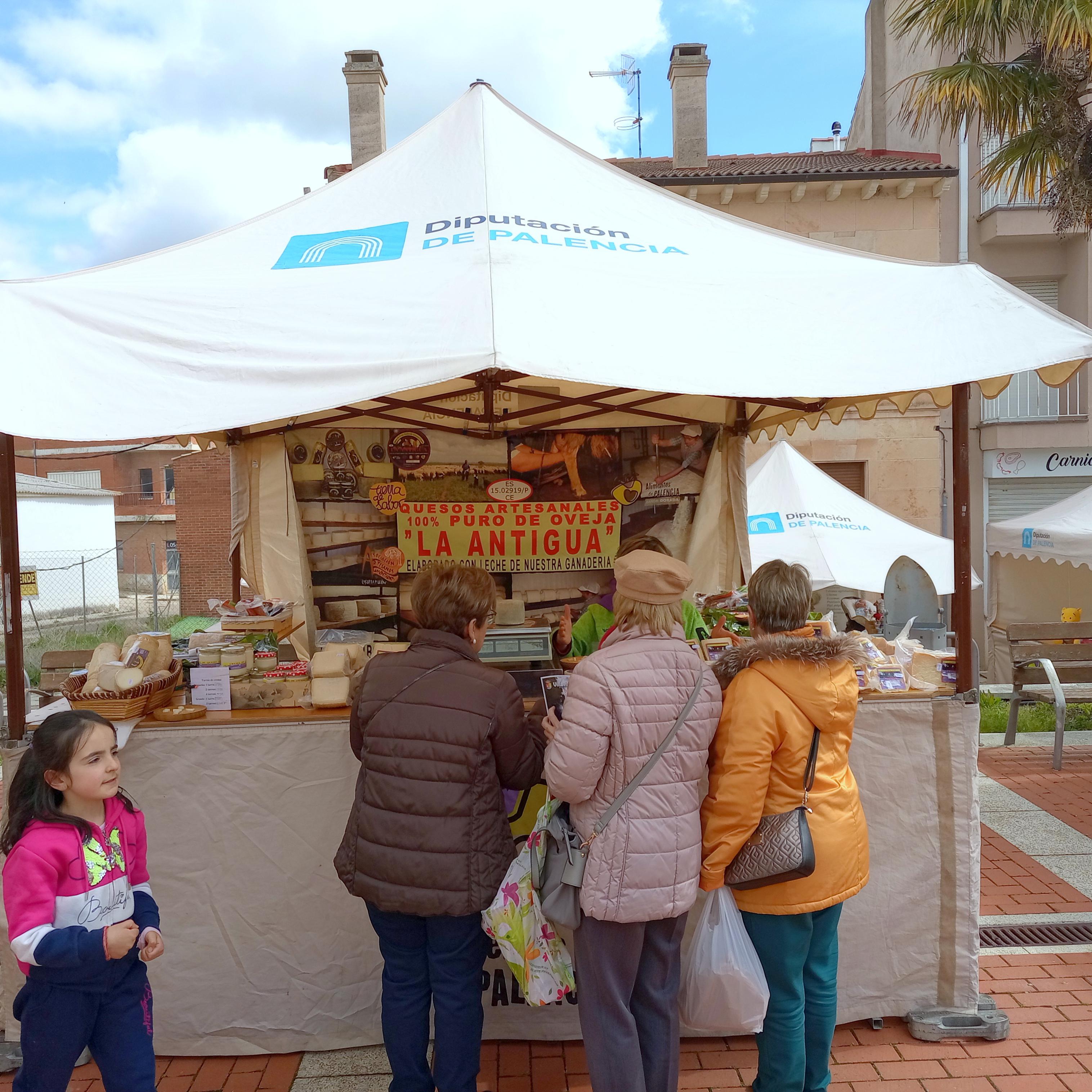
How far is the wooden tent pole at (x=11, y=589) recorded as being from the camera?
2885 mm

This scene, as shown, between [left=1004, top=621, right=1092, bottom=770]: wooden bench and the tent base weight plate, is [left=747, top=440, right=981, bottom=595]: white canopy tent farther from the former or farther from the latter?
the tent base weight plate

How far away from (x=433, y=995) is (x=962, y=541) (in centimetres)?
247

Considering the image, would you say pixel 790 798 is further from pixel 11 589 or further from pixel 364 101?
pixel 364 101

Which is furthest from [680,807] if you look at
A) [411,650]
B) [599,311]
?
[599,311]

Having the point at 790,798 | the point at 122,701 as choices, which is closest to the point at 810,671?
the point at 790,798

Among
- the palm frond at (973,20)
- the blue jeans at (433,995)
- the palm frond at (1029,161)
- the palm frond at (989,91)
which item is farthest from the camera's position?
the palm frond at (1029,161)

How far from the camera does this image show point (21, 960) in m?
2.01

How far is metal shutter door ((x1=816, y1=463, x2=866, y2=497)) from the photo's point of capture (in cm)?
1502

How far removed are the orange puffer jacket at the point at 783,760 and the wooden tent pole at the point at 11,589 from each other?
2310 millimetres

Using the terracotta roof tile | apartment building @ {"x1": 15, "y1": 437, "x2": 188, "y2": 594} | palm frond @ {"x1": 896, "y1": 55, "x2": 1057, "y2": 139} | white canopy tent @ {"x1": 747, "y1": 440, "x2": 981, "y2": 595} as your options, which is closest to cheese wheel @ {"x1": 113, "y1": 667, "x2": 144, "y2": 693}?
white canopy tent @ {"x1": 747, "y1": 440, "x2": 981, "y2": 595}

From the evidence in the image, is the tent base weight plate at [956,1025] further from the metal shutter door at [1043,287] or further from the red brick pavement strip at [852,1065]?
the metal shutter door at [1043,287]

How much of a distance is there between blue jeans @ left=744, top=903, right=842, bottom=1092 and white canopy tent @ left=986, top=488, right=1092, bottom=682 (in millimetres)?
7765

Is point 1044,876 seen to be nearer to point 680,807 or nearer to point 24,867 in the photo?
point 680,807

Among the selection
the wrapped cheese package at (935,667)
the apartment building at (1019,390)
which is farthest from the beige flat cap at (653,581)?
the apartment building at (1019,390)
